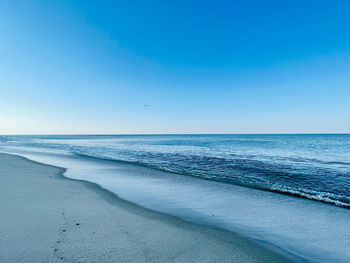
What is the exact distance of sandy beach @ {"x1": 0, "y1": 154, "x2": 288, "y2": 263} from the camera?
3.13 metres

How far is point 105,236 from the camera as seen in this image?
3.74 metres

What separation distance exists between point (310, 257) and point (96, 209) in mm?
5410

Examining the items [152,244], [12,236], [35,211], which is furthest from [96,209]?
[152,244]

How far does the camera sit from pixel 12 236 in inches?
137

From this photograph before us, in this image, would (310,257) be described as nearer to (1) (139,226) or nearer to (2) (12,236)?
(1) (139,226)

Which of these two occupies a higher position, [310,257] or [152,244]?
[152,244]

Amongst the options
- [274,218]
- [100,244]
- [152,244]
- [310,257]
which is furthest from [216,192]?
[100,244]

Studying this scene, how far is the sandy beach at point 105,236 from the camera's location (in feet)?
10.3

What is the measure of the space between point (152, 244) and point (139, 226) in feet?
2.88

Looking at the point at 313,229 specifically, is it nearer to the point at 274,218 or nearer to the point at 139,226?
the point at 274,218

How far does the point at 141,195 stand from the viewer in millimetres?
7164

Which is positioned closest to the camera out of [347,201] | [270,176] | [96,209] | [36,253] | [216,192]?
[36,253]

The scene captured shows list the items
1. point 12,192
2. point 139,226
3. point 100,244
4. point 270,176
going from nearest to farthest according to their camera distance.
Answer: point 100,244, point 139,226, point 12,192, point 270,176

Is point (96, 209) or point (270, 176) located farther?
point (270, 176)
